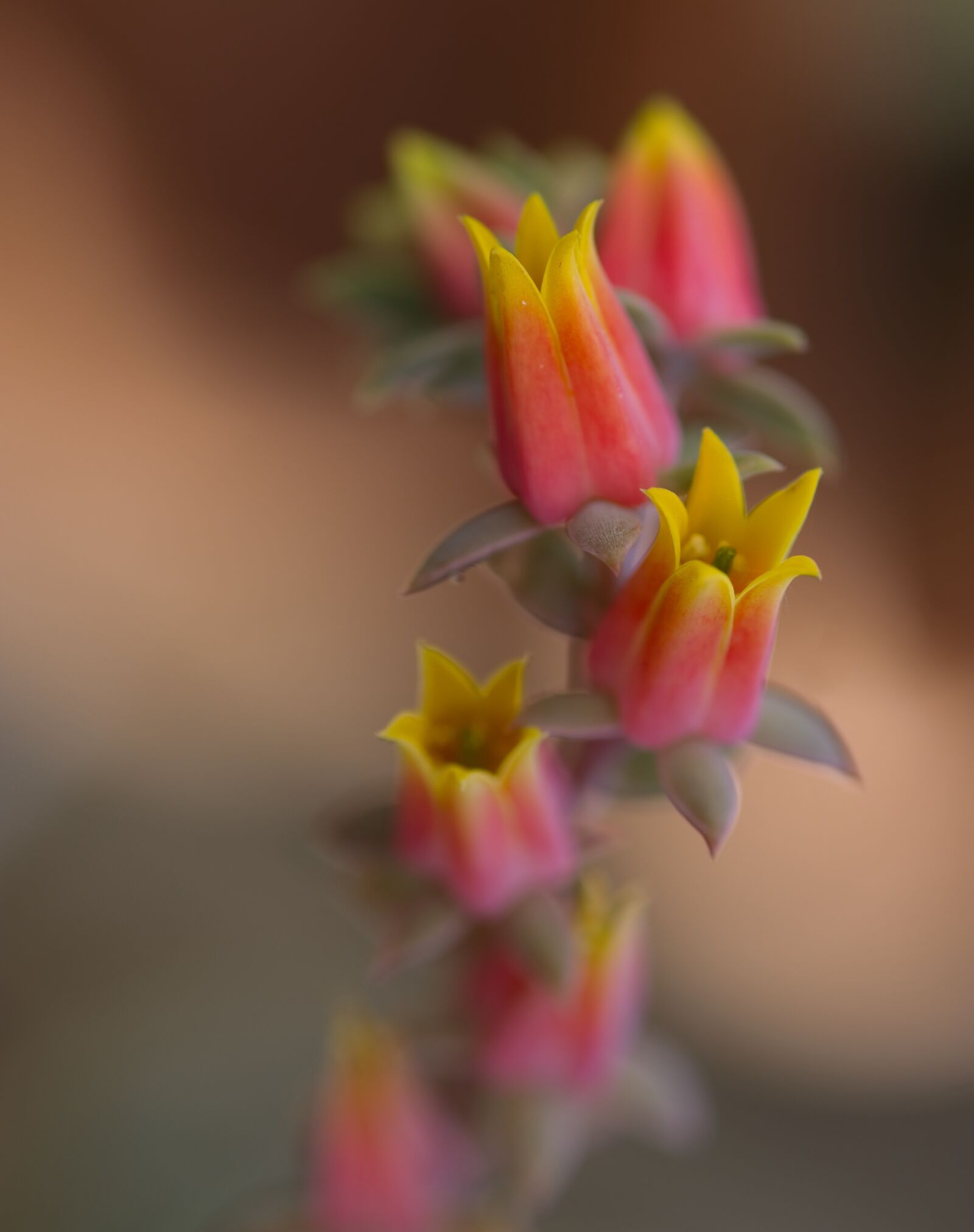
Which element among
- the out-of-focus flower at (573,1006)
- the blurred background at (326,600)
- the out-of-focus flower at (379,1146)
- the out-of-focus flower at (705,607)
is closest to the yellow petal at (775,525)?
the out-of-focus flower at (705,607)

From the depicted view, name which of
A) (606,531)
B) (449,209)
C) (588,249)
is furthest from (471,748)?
(449,209)

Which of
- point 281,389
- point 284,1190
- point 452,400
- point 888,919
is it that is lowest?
point 888,919

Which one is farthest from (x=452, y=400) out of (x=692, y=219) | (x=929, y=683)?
(x=929, y=683)

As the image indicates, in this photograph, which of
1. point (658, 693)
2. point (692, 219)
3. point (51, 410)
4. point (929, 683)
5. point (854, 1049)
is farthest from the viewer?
point (51, 410)

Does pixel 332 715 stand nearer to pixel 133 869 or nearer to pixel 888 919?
pixel 133 869

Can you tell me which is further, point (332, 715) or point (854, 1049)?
point (332, 715)

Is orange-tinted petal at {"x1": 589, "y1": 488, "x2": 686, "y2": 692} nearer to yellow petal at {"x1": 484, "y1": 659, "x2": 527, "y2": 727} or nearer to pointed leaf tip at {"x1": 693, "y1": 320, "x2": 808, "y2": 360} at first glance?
yellow petal at {"x1": 484, "y1": 659, "x2": 527, "y2": 727}

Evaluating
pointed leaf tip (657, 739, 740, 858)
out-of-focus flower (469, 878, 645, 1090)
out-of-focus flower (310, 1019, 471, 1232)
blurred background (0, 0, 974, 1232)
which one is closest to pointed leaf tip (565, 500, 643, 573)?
pointed leaf tip (657, 739, 740, 858)
